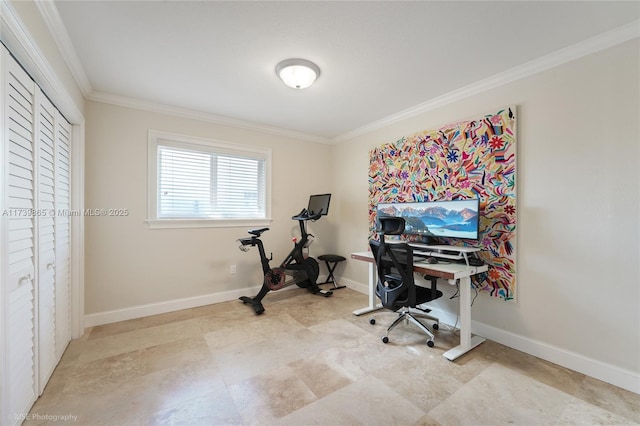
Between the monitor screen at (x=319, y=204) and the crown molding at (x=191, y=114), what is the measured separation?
1.04 meters

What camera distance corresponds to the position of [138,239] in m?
2.99

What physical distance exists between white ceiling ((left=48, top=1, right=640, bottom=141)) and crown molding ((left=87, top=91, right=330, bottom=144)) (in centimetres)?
4

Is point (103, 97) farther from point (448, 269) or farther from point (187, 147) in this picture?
point (448, 269)

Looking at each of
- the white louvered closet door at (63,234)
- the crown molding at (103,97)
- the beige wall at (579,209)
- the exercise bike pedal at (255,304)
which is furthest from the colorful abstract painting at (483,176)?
the white louvered closet door at (63,234)

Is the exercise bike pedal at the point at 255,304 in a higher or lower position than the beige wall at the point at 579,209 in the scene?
lower

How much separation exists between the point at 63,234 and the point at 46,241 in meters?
0.46

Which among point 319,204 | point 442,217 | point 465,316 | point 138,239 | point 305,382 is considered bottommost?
point 305,382

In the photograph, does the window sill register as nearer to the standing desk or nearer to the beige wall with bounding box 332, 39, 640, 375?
the standing desk

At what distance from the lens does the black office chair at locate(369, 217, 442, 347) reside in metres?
2.30

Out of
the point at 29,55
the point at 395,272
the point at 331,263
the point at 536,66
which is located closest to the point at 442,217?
the point at 395,272

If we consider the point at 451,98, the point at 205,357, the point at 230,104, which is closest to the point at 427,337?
the point at 205,357

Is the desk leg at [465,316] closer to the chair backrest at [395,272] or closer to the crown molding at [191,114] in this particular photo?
the chair backrest at [395,272]

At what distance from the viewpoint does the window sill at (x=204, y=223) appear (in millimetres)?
3084

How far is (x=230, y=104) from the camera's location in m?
3.05
